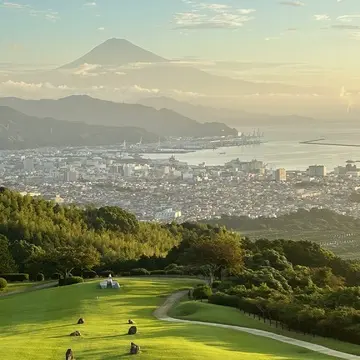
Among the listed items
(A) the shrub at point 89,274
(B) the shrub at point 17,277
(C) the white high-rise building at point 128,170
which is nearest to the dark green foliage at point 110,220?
(B) the shrub at point 17,277

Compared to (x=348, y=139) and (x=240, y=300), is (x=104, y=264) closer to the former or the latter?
(x=240, y=300)

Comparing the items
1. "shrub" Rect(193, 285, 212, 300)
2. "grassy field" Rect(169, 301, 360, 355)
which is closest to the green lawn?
"grassy field" Rect(169, 301, 360, 355)

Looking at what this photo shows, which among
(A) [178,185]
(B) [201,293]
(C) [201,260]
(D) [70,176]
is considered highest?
(C) [201,260]

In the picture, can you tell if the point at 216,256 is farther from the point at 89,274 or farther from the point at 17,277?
the point at 17,277

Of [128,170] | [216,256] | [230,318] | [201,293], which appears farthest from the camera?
[128,170]

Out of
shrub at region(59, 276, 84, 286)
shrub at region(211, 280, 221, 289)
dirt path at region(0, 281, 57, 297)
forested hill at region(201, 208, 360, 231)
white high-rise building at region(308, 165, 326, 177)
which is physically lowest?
forested hill at region(201, 208, 360, 231)

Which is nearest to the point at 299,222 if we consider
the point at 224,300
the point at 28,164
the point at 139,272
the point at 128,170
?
the point at 139,272

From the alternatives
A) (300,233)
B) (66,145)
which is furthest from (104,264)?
(66,145)

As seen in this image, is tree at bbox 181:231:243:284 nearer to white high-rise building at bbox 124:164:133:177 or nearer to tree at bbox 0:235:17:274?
tree at bbox 0:235:17:274
